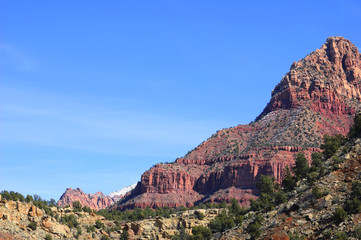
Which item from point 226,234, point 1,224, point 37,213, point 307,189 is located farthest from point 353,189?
point 37,213

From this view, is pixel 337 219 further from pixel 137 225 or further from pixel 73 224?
pixel 137 225

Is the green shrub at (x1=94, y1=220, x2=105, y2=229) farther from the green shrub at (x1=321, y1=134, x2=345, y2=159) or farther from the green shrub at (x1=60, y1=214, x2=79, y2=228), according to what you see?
the green shrub at (x1=321, y1=134, x2=345, y2=159)

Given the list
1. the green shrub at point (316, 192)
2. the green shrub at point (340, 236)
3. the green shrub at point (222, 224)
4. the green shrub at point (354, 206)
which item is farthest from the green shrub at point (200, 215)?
the green shrub at point (340, 236)

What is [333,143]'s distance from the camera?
144 m

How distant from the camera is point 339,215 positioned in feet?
296

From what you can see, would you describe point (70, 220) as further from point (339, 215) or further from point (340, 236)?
point (340, 236)

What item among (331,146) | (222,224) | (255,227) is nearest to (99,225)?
(222,224)

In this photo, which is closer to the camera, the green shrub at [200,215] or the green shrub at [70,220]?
the green shrub at [70,220]

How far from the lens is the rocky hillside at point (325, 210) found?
8962 cm

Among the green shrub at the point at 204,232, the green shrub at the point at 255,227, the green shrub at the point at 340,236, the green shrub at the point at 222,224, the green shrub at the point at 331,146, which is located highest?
the green shrub at the point at 331,146

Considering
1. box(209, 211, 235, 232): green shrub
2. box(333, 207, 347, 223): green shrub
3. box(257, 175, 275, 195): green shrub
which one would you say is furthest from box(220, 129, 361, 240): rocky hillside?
box(257, 175, 275, 195): green shrub

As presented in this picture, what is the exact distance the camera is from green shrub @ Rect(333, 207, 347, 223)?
89688 millimetres

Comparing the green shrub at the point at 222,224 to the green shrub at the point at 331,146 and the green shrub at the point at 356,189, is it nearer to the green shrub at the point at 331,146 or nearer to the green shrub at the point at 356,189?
the green shrub at the point at 331,146

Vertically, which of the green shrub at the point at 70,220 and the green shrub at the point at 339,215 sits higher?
the green shrub at the point at 70,220
